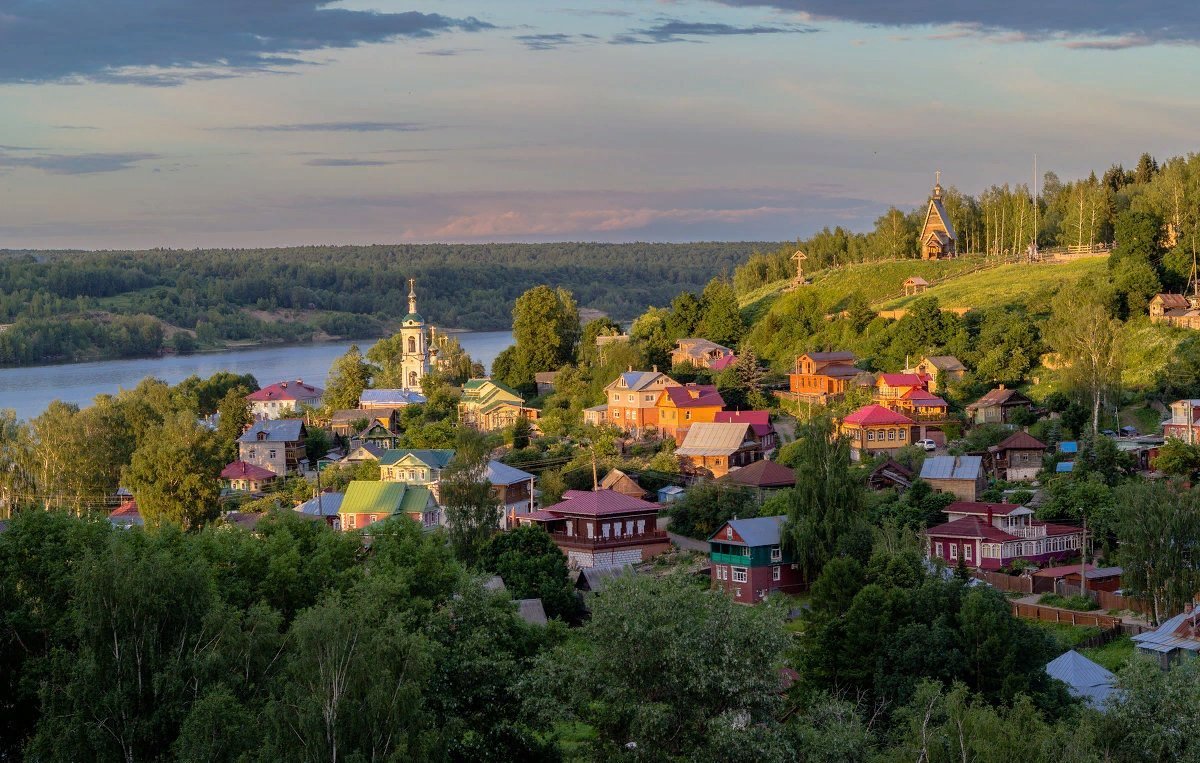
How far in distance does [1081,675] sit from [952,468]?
1384cm

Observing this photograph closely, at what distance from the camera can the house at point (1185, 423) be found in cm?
3528

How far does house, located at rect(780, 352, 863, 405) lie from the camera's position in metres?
46.8

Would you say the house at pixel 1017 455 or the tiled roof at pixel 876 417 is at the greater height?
the tiled roof at pixel 876 417

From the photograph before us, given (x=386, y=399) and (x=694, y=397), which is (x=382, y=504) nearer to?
(x=694, y=397)

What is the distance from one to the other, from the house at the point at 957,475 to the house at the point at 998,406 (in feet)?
16.8

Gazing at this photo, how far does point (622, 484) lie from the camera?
40.7m

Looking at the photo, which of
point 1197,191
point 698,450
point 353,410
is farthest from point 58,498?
point 1197,191

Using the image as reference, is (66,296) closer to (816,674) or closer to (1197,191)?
(1197,191)

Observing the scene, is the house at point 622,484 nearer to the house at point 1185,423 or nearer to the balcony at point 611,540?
the balcony at point 611,540

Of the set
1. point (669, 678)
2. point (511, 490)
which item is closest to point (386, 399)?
point (511, 490)

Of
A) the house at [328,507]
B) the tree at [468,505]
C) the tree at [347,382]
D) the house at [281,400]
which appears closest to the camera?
the tree at [468,505]

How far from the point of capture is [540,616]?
1107 inches

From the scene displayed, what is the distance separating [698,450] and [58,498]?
2042 centimetres

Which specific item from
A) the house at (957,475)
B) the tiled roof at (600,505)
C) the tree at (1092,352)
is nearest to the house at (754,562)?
the tiled roof at (600,505)
